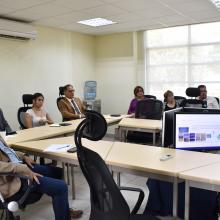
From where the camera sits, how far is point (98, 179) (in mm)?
1521

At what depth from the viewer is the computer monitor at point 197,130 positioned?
2.47 m

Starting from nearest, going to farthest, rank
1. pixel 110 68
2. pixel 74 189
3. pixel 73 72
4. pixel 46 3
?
pixel 74 189 < pixel 46 3 < pixel 73 72 < pixel 110 68

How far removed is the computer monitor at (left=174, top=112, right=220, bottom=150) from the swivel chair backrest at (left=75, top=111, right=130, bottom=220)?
1115 millimetres

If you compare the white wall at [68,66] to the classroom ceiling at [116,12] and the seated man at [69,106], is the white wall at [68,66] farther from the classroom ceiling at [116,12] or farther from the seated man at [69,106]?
the seated man at [69,106]

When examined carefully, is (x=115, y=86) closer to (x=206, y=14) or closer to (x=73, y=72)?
(x=73, y=72)

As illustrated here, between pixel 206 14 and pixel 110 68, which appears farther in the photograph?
pixel 110 68

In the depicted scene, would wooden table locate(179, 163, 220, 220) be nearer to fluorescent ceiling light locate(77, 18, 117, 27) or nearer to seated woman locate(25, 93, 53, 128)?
seated woman locate(25, 93, 53, 128)

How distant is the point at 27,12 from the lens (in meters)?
4.65

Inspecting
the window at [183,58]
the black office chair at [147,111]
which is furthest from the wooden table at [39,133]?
the window at [183,58]

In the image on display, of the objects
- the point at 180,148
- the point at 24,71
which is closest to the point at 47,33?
the point at 24,71

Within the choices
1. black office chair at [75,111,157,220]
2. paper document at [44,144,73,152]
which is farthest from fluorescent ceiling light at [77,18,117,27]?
black office chair at [75,111,157,220]

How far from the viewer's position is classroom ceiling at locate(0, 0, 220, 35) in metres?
4.21

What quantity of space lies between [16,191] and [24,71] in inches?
149

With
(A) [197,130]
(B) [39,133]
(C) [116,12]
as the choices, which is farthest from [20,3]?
(A) [197,130]
